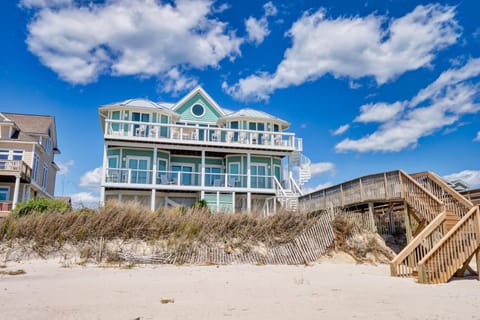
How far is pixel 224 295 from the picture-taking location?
24.3ft

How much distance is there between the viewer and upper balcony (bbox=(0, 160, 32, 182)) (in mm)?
26266

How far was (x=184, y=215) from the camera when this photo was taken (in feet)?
49.0

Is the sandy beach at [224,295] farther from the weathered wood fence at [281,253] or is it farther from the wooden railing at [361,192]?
the wooden railing at [361,192]

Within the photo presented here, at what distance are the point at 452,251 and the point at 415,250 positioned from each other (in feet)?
5.03

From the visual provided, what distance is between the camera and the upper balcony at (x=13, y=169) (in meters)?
26.3

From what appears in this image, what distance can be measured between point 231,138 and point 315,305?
19812 mm

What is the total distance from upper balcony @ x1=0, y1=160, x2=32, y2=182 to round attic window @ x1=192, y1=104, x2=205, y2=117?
12.9 metres

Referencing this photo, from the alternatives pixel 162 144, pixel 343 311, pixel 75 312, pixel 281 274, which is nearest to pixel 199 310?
pixel 75 312

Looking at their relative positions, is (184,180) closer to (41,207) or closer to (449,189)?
(41,207)

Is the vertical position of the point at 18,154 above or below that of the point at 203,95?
below

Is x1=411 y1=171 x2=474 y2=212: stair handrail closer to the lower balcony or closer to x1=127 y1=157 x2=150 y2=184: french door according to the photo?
the lower balcony

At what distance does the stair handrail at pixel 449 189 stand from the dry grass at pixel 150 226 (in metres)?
4.54

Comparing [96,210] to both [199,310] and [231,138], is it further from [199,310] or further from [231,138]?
[231,138]

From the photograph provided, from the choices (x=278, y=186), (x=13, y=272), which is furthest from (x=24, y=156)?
(x=13, y=272)
